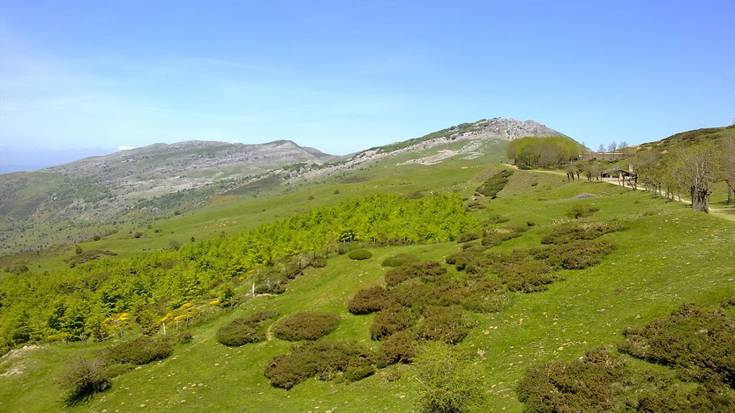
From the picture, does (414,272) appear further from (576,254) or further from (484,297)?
(576,254)

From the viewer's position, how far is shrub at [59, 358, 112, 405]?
1422 inches

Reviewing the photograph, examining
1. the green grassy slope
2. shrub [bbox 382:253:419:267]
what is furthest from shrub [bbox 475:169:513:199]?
the green grassy slope

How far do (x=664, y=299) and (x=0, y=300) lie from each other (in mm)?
154179

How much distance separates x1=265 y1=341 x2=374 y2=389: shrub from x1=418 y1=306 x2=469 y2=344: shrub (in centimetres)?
481

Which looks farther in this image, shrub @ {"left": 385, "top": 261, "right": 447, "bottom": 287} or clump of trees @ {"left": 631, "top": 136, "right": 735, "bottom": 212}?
clump of trees @ {"left": 631, "top": 136, "right": 735, "bottom": 212}

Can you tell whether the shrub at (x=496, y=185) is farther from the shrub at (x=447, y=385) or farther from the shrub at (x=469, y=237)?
the shrub at (x=447, y=385)

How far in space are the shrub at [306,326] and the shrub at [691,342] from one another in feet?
78.6

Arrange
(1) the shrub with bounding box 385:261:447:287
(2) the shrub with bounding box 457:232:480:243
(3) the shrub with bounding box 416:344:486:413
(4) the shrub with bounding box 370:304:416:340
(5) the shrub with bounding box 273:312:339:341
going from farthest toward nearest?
Answer: 1. (2) the shrub with bounding box 457:232:480:243
2. (1) the shrub with bounding box 385:261:447:287
3. (5) the shrub with bounding box 273:312:339:341
4. (4) the shrub with bounding box 370:304:416:340
5. (3) the shrub with bounding box 416:344:486:413

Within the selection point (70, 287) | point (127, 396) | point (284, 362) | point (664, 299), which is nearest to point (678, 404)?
point (664, 299)

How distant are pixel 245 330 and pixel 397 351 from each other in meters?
17.8

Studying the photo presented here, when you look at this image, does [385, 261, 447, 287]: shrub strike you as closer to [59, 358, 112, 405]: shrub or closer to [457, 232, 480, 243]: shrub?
[457, 232, 480, 243]: shrub

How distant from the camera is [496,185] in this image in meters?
152

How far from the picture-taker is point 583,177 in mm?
134500

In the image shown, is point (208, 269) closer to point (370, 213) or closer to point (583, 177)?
point (370, 213)
